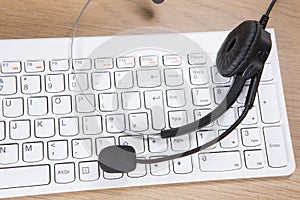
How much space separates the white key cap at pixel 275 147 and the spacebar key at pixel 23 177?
262 millimetres

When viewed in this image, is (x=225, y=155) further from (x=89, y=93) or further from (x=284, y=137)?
(x=89, y=93)

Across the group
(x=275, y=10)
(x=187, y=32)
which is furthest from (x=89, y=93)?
(x=275, y=10)

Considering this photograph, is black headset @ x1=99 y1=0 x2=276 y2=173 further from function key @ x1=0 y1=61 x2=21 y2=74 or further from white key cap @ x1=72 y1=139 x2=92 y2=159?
function key @ x1=0 y1=61 x2=21 y2=74

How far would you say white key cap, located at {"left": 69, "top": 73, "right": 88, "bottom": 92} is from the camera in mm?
614

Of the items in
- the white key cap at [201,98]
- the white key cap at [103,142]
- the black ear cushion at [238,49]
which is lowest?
the white key cap at [103,142]

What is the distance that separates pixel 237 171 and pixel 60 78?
24cm

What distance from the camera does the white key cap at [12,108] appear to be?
1.96 ft

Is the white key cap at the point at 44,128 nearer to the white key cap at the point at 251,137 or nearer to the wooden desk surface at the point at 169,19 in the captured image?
the wooden desk surface at the point at 169,19

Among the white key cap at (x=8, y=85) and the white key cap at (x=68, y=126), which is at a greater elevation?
the white key cap at (x=8, y=85)

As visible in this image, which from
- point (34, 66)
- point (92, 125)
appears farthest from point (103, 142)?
point (34, 66)

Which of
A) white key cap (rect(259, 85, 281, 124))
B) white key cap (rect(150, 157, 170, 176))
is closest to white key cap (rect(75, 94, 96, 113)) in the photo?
white key cap (rect(150, 157, 170, 176))

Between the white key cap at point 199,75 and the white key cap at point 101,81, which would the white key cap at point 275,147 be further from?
the white key cap at point 101,81

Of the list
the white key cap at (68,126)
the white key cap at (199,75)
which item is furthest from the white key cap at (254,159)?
the white key cap at (68,126)

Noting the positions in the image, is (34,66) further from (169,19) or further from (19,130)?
(169,19)
